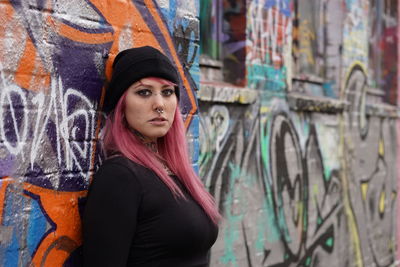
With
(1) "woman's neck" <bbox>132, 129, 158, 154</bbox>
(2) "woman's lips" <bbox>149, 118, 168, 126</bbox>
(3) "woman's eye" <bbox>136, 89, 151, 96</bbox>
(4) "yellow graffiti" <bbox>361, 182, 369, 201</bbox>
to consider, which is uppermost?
(3) "woman's eye" <bbox>136, 89, 151, 96</bbox>

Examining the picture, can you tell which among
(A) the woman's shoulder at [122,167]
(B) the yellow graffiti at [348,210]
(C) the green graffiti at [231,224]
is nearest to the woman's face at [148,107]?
(A) the woman's shoulder at [122,167]

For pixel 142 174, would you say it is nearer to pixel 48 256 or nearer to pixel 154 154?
pixel 154 154

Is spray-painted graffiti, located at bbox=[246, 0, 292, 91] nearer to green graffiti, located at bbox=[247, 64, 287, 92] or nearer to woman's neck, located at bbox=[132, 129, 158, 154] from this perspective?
green graffiti, located at bbox=[247, 64, 287, 92]

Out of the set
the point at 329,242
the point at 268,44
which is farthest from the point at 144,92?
the point at 329,242

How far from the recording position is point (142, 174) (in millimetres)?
2395

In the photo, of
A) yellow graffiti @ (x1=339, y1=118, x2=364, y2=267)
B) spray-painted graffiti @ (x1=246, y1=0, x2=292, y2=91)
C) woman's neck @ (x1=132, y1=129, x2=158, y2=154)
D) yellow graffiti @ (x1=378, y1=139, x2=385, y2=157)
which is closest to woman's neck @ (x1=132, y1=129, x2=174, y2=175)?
woman's neck @ (x1=132, y1=129, x2=158, y2=154)

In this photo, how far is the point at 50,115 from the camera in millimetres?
2445

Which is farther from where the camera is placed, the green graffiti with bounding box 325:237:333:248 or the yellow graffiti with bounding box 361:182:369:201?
the yellow graffiti with bounding box 361:182:369:201

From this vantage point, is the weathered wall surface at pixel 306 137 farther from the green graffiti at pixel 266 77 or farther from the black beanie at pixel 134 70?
the black beanie at pixel 134 70

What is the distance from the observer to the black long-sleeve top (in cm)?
225

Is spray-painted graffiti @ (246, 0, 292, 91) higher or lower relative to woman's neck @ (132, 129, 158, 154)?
higher

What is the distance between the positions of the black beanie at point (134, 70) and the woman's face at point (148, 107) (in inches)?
1.2

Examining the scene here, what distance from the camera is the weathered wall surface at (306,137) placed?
441 centimetres

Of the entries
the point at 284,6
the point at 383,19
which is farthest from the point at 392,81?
the point at 284,6
